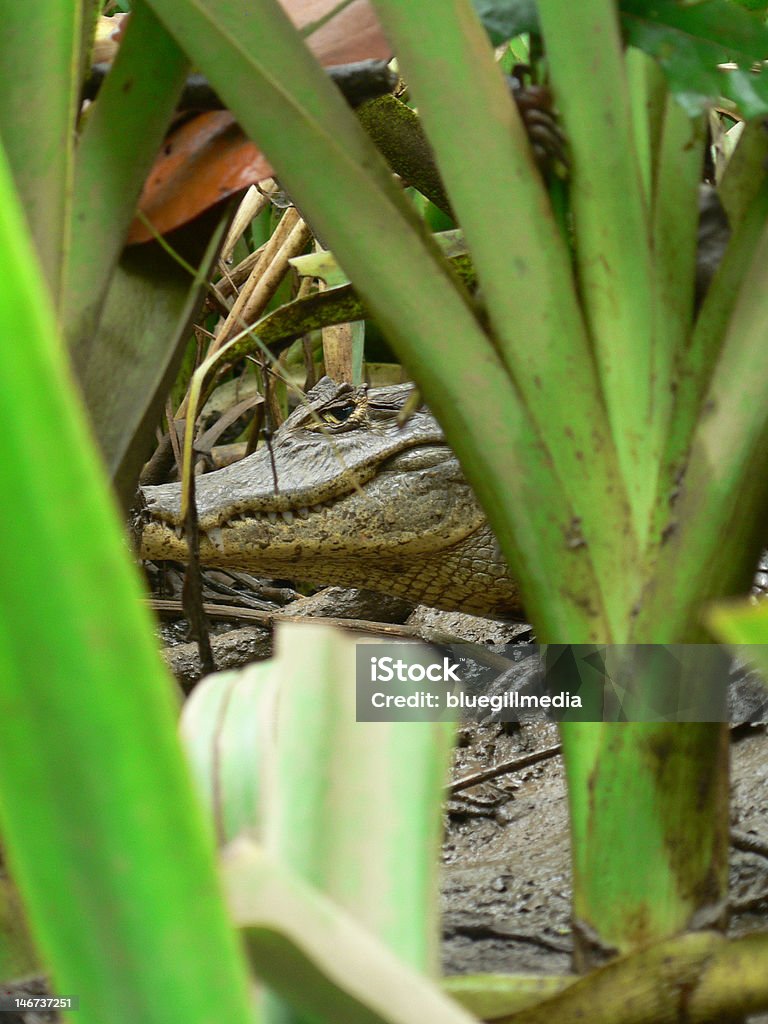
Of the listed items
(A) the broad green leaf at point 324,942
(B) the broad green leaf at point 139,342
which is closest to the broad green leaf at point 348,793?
(A) the broad green leaf at point 324,942

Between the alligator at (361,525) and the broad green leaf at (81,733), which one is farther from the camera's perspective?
the alligator at (361,525)

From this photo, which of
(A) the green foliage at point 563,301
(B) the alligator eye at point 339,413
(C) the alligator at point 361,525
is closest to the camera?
(A) the green foliage at point 563,301

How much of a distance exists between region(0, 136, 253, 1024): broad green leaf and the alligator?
6.17 ft

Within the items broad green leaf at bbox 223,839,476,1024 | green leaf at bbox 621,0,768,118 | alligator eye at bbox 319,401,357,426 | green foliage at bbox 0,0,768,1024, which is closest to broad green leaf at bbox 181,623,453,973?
broad green leaf at bbox 223,839,476,1024

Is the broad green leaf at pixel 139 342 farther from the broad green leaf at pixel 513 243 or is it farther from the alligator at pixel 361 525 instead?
the alligator at pixel 361 525

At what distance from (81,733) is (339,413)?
2.21 m

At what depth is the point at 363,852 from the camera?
10.7 inches

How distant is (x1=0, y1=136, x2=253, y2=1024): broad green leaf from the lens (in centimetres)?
19

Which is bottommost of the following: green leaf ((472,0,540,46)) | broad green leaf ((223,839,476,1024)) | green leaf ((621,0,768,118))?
broad green leaf ((223,839,476,1024))

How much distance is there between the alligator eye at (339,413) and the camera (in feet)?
7.72

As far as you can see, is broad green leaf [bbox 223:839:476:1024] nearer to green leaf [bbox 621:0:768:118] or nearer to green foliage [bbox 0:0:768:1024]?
green foliage [bbox 0:0:768:1024]

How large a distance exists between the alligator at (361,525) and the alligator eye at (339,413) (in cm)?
10

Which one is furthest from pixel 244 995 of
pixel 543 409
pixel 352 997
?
pixel 543 409

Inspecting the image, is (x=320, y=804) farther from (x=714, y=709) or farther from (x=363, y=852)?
(x=714, y=709)
